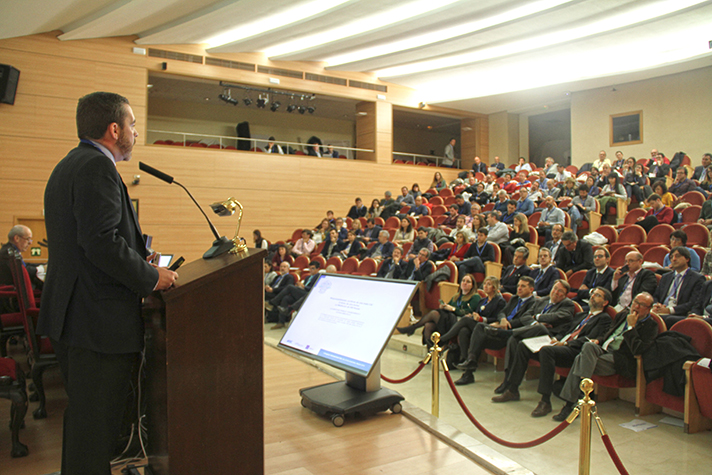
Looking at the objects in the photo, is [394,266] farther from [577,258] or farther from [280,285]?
[577,258]

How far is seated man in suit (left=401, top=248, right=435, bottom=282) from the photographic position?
5.88m

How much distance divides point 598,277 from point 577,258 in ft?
2.64

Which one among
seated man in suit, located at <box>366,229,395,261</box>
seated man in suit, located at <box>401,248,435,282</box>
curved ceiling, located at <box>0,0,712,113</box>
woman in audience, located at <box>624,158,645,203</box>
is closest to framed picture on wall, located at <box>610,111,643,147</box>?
curved ceiling, located at <box>0,0,712,113</box>

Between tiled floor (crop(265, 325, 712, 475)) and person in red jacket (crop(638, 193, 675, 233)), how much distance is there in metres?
2.87

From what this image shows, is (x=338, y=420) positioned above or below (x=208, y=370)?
below

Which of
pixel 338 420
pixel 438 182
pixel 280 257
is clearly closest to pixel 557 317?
pixel 338 420

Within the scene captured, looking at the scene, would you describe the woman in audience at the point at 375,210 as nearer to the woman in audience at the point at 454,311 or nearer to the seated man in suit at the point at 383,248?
the seated man in suit at the point at 383,248

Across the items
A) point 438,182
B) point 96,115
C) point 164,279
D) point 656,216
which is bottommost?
point 164,279

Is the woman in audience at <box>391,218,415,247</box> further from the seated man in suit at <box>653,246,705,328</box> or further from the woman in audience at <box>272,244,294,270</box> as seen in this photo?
the seated man in suit at <box>653,246,705,328</box>

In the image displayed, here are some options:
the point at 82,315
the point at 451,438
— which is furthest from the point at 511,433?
the point at 82,315

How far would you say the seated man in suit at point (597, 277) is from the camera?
4.39m

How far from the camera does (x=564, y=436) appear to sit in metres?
3.07

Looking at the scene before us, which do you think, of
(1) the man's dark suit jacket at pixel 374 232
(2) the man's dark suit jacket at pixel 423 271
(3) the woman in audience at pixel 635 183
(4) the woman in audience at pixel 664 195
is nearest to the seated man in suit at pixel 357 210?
(1) the man's dark suit jacket at pixel 374 232

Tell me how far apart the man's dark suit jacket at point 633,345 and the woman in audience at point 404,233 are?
468cm
